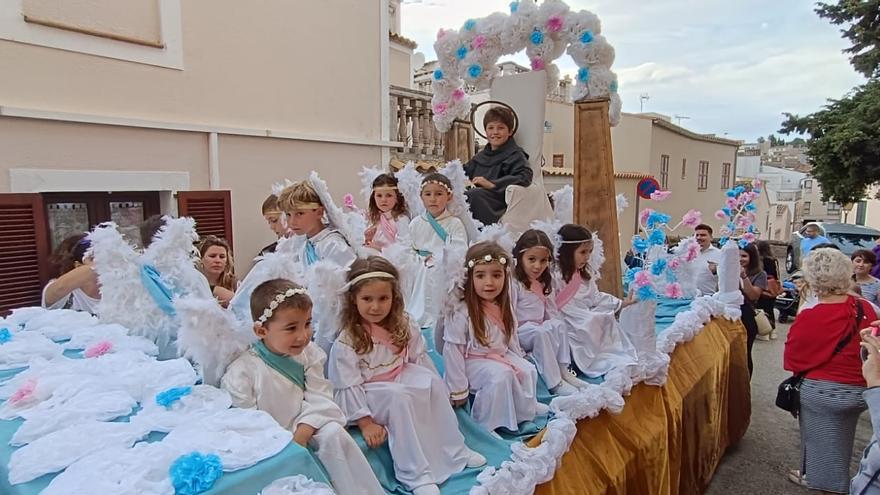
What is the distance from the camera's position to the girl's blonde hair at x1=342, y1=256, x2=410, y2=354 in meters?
2.09

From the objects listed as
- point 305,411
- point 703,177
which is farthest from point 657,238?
point 703,177

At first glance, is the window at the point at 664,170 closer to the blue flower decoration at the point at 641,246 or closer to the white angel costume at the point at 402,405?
the blue flower decoration at the point at 641,246

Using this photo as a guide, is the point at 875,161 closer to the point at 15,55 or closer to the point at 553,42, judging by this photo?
the point at 553,42

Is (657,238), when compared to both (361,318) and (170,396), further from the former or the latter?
(170,396)

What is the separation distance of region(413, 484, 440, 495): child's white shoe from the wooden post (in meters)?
2.62

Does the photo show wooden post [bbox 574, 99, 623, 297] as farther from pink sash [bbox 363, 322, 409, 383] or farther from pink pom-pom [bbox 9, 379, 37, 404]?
pink pom-pom [bbox 9, 379, 37, 404]

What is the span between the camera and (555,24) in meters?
4.40

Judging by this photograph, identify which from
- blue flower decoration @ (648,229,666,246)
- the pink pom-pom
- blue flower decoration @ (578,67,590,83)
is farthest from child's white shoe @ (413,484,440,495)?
blue flower decoration @ (578,67,590,83)

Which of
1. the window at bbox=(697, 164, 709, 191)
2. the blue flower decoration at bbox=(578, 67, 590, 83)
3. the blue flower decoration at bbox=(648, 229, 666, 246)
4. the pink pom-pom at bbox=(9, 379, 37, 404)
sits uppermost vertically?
the blue flower decoration at bbox=(578, 67, 590, 83)

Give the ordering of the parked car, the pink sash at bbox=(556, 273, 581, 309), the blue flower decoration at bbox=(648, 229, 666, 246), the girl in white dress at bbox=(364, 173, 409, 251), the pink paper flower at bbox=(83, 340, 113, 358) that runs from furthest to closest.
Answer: the parked car < the girl in white dress at bbox=(364, 173, 409, 251) < the pink sash at bbox=(556, 273, 581, 309) < the blue flower decoration at bbox=(648, 229, 666, 246) < the pink paper flower at bbox=(83, 340, 113, 358)

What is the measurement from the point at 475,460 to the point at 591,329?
4.57 feet

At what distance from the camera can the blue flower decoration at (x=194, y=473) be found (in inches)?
52.0

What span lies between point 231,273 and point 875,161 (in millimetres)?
13325

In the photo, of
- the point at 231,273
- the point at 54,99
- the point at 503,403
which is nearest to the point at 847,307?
the point at 503,403
